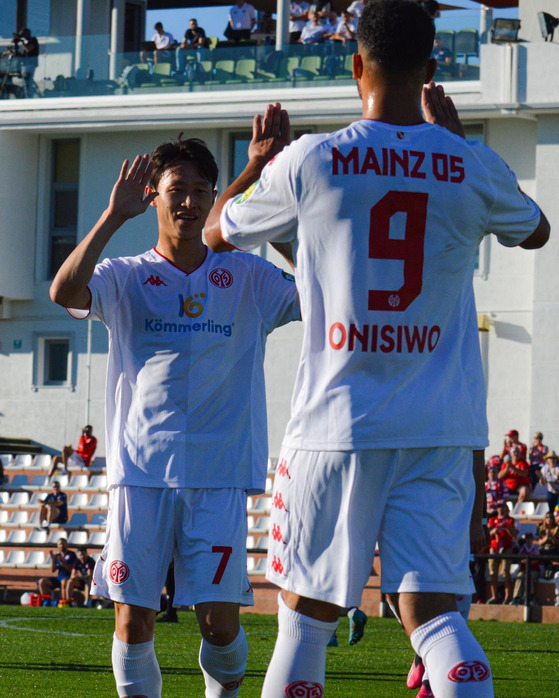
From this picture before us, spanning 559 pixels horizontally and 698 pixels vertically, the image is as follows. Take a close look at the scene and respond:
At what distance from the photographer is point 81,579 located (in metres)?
19.3

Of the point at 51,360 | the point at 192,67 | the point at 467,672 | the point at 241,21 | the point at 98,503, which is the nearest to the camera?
the point at 467,672

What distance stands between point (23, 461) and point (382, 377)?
24317 mm

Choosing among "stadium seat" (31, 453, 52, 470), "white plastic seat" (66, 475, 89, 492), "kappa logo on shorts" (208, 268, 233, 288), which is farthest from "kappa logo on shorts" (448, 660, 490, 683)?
"stadium seat" (31, 453, 52, 470)

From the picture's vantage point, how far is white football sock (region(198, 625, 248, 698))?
5293 millimetres

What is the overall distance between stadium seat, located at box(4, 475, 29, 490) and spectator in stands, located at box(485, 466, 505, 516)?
975 cm

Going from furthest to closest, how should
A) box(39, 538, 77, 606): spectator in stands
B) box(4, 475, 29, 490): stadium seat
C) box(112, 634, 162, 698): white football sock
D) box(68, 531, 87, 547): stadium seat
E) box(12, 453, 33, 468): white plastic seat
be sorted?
box(12, 453, 33, 468): white plastic seat, box(4, 475, 29, 490): stadium seat, box(68, 531, 87, 547): stadium seat, box(39, 538, 77, 606): spectator in stands, box(112, 634, 162, 698): white football sock

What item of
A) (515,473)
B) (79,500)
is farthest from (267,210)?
(79,500)

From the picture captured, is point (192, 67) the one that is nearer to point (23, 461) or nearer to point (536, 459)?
point (23, 461)

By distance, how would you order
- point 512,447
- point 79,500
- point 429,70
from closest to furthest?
point 429,70, point 512,447, point 79,500

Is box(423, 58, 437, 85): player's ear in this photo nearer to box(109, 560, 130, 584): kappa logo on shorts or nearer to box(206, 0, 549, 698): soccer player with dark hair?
box(206, 0, 549, 698): soccer player with dark hair

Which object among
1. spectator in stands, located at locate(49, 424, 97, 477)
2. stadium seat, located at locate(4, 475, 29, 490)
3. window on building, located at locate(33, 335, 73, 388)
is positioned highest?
window on building, located at locate(33, 335, 73, 388)

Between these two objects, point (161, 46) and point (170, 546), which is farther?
point (161, 46)

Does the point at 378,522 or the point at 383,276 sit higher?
the point at 383,276

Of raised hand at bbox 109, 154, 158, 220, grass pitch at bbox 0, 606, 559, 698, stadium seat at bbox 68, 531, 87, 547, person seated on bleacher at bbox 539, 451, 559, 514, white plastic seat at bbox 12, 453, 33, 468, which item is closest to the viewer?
raised hand at bbox 109, 154, 158, 220
